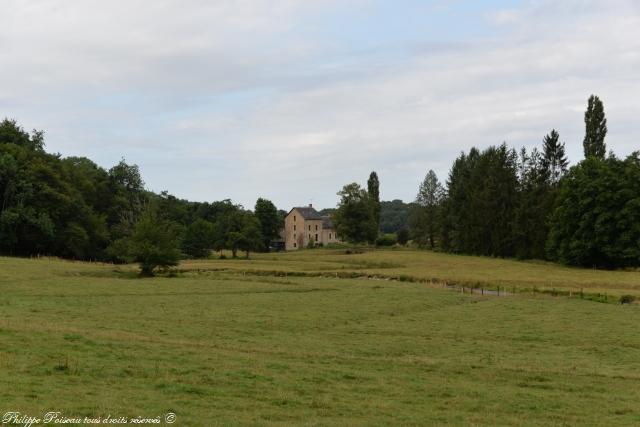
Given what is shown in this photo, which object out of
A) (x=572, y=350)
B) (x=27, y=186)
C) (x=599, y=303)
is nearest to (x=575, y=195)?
(x=599, y=303)

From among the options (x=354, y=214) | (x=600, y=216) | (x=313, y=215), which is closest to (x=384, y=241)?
(x=354, y=214)

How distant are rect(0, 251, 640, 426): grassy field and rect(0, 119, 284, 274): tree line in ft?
84.9

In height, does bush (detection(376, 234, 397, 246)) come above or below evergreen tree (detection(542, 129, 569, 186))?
below

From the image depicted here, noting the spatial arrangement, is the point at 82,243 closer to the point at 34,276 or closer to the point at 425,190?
the point at 34,276

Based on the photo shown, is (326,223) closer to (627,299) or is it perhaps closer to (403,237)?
(403,237)

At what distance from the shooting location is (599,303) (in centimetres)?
5103

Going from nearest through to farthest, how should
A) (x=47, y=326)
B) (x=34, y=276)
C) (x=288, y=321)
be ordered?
1. (x=47, y=326)
2. (x=288, y=321)
3. (x=34, y=276)

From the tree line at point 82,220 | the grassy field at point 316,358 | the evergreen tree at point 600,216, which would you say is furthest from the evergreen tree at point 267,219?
the grassy field at point 316,358

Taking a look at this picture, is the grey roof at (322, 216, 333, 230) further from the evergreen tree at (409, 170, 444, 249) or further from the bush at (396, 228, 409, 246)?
the evergreen tree at (409, 170, 444, 249)

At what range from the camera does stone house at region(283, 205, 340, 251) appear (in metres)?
187

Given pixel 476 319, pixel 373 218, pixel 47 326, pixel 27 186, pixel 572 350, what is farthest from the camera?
pixel 373 218

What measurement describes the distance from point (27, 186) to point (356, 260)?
52.3 metres

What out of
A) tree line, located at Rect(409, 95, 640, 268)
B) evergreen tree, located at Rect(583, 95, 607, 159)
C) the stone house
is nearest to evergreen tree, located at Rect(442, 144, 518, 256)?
tree line, located at Rect(409, 95, 640, 268)

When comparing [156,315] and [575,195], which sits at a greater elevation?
[575,195]
